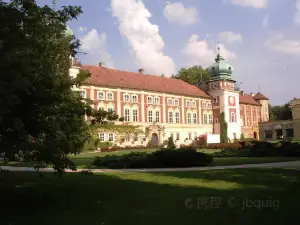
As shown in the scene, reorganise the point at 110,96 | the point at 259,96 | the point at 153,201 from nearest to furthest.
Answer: the point at 153,201, the point at 110,96, the point at 259,96

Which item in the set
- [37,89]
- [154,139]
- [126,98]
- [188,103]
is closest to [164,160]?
[37,89]

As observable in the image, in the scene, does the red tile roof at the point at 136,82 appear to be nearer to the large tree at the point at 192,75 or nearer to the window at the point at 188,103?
the window at the point at 188,103

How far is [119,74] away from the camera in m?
54.7

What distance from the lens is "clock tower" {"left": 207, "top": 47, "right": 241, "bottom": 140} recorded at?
6406cm

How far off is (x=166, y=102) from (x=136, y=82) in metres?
6.05

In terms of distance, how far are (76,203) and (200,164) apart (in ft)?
39.9

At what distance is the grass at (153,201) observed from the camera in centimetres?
719

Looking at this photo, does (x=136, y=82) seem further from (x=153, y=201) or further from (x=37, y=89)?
(x=37, y=89)

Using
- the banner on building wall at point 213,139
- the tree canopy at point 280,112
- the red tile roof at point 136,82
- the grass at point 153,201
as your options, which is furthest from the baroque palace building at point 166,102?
the grass at point 153,201

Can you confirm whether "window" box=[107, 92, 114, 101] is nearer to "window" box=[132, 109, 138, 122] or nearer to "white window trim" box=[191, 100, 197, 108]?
"window" box=[132, 109, 138, 122]

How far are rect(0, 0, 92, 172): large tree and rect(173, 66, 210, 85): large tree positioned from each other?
217 feet

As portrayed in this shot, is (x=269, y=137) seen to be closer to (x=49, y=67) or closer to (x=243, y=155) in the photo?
(x=243, y=155)

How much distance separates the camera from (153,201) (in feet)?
29.1

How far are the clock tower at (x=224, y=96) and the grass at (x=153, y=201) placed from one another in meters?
51.8
